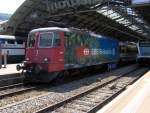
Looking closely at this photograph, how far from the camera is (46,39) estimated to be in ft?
59.4

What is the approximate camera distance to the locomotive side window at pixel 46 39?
58.8 ft

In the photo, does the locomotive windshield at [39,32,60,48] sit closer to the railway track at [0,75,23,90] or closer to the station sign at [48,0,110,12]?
the railway track at [0,75,23,90]

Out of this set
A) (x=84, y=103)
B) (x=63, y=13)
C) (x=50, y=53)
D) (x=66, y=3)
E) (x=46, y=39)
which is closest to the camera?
(x=84, y=103)

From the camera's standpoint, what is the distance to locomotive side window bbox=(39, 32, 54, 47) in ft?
58.8

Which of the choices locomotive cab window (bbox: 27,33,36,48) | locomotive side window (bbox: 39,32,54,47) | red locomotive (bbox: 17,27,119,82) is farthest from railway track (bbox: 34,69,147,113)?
locomotive cab window (bbox: 27,33,36,48)

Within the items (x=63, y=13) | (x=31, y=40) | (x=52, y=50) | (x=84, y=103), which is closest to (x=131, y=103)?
(x=84, y=103)

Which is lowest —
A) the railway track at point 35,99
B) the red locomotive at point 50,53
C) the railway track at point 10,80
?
the railway track at point 35,99

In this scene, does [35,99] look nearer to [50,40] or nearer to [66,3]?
[50,40]

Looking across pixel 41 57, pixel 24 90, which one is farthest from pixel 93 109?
pixel 41 57

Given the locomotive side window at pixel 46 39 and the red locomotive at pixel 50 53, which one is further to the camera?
the locomotive side window at pixel 46 39

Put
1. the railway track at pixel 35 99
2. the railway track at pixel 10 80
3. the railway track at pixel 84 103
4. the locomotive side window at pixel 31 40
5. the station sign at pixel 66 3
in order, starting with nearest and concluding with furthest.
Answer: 1. the railway track at pixel 84 103
2. the railway track at pixel 35 99
3. the railway track at pixel 10 80
4. the locomotive side window at pixel 31 40
5. the station sign at pixel 66 3

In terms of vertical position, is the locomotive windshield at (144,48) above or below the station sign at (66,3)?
below

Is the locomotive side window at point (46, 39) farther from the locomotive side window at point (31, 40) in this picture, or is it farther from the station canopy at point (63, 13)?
the station canopy at point (63, 13)

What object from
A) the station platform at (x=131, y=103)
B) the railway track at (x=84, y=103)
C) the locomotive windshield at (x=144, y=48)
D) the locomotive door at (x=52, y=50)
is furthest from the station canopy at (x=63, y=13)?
the station platform at (x=131, y=103)
